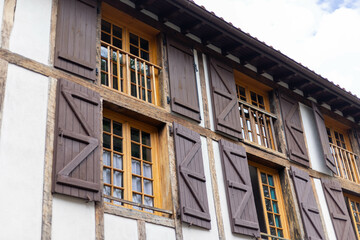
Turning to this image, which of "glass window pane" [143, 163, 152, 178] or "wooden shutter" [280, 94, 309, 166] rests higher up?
"wooden shutter" [280, 94, 309, 166]

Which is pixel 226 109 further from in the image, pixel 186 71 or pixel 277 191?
pixel 277 191

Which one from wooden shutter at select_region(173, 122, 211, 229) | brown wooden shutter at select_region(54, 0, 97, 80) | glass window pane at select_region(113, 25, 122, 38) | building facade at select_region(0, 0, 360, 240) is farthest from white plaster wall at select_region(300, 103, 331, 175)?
brown wooden shutter at select_region(54, 0, 97, 80)

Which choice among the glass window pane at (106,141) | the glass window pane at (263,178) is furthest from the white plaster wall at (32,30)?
the glass window pane at (263,178)

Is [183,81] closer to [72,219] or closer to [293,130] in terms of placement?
[293,130]

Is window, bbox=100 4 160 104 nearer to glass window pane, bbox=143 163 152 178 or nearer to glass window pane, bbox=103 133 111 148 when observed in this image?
glass window pane, bbox=103 133 111 148

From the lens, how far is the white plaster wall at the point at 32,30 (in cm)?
755

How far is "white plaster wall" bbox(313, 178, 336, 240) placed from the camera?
10602 millimetres

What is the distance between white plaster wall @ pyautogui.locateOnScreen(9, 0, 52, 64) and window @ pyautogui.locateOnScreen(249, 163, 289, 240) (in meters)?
4.61

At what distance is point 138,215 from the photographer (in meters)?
7.46

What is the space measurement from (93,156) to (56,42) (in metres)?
1.85

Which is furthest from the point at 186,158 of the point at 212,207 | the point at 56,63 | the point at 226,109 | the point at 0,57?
the point at 0,57

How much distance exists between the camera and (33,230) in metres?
6.31

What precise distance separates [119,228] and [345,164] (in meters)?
7.36

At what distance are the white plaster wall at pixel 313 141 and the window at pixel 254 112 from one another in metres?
1.00
